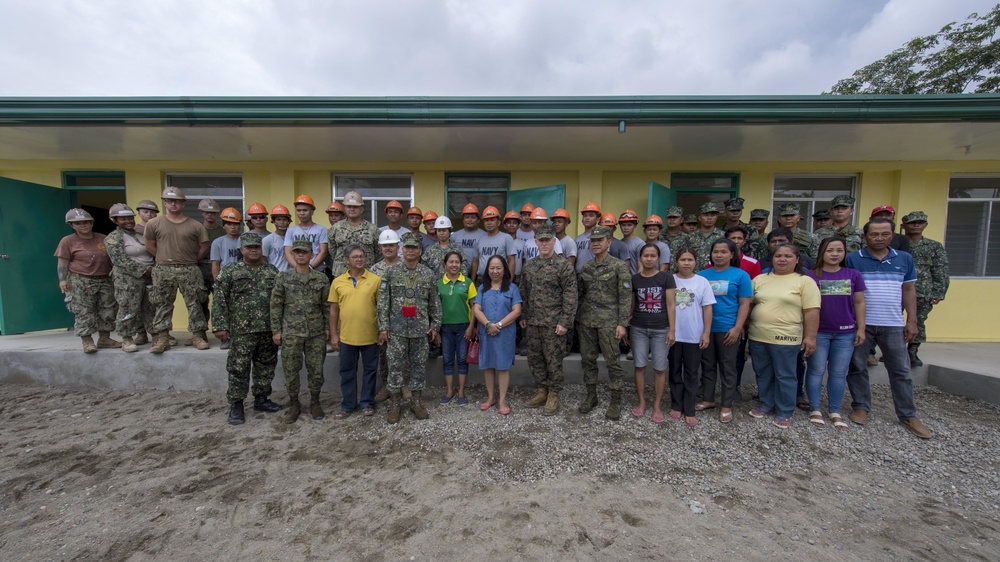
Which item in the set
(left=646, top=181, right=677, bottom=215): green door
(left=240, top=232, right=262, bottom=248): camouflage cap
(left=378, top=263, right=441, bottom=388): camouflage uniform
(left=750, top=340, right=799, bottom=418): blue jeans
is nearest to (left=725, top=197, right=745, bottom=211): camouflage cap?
(left=646, top=181, right=677, bottom=215): green door

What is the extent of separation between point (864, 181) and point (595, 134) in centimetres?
498

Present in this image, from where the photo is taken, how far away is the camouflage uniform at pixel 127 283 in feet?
15.3

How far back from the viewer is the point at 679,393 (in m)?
3.74

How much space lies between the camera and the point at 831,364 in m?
3.67

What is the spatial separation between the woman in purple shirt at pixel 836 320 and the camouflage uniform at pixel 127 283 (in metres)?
7.58

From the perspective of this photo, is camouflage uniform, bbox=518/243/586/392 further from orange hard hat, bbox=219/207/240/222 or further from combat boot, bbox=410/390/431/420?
orange hard hat, bbox=219/207/240/222

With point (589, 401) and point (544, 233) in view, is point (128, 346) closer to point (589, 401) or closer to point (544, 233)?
point (544, 233)

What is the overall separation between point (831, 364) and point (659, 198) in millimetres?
3199

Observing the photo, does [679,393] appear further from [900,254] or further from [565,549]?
[900,254]

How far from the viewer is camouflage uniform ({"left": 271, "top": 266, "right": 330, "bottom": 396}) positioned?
3717 mm

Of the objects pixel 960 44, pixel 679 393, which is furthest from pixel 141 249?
pixel 960 44

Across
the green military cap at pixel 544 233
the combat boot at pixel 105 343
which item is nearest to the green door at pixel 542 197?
the green military cap at pixel 544 233

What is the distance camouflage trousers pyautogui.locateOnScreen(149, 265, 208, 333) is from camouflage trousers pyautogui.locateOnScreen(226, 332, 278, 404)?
153 centimetres

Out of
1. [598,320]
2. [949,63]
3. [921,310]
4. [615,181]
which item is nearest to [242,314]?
[598,320]
